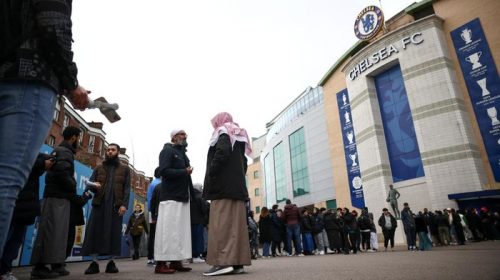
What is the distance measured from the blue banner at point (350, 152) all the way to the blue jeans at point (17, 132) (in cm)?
2737

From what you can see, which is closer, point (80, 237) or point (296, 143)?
point (80, 237)

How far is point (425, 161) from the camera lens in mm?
20922

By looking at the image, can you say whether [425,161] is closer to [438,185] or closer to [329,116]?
[438,185]

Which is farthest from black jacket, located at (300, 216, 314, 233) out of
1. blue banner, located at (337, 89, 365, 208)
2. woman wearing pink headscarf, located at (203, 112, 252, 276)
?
blue banner, located at (337, 89, 365, 208)

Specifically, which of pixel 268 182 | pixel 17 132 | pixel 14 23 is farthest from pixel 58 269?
pixel 268 182

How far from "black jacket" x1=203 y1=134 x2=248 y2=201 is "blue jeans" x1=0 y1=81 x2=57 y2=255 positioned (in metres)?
2.65

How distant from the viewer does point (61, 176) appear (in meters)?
4.23

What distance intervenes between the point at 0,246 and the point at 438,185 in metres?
23.2

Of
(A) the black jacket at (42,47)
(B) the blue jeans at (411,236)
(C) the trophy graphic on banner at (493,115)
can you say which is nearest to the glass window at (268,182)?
(C) the trophy graphic on banner at (493,115)

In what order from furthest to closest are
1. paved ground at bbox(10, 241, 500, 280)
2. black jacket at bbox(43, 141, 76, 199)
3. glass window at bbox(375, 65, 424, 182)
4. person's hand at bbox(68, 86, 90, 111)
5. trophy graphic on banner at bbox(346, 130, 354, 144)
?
trophy graphic on banner at bbox(346, 130, 354, 144)
glass window at bbox(375, 65, 424, 182)
black jacket at bbox(43, 141, 76, 199)
paved ground at bbox(10, 241, 500, 280)
person's hand at bbox(68, 86, 90, 111)

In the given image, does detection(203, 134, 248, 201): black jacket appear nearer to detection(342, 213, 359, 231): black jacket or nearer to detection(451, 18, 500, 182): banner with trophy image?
detection(342, 213, 359, 231): black jacket

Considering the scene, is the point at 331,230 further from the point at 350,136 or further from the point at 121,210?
the point at 350,136

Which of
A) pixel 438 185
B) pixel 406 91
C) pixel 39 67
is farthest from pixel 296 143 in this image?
pixel 39 67

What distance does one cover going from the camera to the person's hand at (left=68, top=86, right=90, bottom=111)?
181cm
